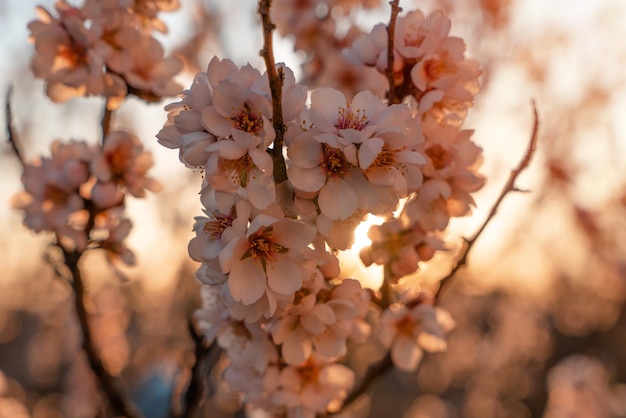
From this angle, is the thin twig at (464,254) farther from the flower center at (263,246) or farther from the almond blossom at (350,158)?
the flower center at (263,246)

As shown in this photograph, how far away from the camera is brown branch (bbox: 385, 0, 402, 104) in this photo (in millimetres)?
1117

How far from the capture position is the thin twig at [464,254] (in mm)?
1274

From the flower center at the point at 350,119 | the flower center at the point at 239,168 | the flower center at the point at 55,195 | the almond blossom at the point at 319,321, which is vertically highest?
the flower center at the point at 350,119

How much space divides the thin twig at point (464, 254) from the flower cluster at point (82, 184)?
76 cm

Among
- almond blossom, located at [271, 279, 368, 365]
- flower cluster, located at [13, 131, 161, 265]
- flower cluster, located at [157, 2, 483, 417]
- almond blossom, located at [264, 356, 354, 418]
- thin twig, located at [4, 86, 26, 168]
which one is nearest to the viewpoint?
flower cluster, located at [157, 2, 483, 417]

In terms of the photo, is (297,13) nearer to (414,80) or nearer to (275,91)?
(414,80)

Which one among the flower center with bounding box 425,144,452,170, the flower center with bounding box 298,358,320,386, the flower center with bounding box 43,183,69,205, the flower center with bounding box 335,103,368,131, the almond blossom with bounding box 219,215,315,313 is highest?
the flower center with bounding box 335,103,368,131

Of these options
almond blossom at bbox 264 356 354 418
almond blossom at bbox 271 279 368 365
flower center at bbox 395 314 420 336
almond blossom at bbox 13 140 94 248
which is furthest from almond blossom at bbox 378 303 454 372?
almond blossom at bbox 13 140 94 248

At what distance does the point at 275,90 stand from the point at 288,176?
120mm

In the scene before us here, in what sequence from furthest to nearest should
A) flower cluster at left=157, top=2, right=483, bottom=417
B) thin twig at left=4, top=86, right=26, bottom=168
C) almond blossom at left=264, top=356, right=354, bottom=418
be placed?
thin twig at left=4, top=86, right=26, bottom=168, almond blossom at left=264, top=356, right=354, bottom=418, flower cluster at left=157, top=2, right=483, bottom=417

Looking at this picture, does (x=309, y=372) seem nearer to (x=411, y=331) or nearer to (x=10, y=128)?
(x=411, y=331)

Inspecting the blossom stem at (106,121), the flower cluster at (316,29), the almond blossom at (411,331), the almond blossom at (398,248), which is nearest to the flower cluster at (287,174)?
the almond blossom at (398,248)

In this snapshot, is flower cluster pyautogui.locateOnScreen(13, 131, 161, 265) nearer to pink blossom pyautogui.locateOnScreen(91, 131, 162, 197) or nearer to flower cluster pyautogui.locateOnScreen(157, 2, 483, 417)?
pink blossom pyautogui.locateOnScreen(91, 131, 162, 197)

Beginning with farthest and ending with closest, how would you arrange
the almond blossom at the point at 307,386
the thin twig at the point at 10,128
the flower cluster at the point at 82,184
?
the flower cluster at the point at 82,184, the thin twig at the point at 10,128, the almond blossom at the point at 307,386
